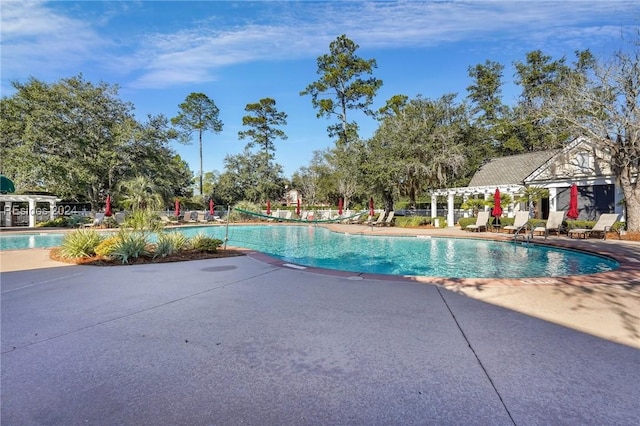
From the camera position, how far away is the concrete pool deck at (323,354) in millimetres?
2115

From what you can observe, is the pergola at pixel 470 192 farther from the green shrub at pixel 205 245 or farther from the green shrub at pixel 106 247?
the green shrub at pixel 106 247

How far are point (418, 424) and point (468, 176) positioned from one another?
26.1 m

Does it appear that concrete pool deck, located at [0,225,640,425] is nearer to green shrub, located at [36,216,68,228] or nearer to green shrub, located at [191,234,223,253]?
green shrub, located at [191,234,223,253]

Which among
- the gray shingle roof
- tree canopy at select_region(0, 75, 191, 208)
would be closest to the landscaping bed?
tree canopy at select_region(0, 75, 191, 208)

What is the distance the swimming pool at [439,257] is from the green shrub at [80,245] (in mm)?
5216

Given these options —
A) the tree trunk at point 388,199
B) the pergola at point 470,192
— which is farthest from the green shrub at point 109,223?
the pergola at point 470,192

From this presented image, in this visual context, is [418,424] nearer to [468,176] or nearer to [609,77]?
[609,77]

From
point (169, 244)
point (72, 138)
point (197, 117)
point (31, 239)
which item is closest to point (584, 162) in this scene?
point (169, 244)

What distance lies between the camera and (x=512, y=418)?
Result: 2010mm

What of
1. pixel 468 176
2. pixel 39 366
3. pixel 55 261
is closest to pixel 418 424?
pixel 39 366

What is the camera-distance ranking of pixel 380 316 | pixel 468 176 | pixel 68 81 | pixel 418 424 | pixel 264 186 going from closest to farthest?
1. pixel 418 424
2. pixel 380 316
3. pixel 68 81
4. pixel 468 176
5. pixel 264 186

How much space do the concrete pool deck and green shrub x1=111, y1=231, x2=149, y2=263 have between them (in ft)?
8.52

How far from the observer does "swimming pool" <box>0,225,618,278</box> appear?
27.3 ft

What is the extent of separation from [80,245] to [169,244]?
2.15 meters
